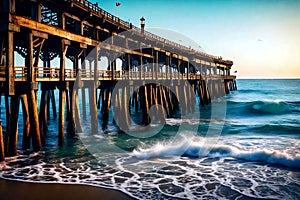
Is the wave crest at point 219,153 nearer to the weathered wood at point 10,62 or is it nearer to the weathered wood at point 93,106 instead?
the weathered wood at point 93,106

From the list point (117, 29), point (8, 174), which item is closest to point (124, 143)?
point (8, 174)

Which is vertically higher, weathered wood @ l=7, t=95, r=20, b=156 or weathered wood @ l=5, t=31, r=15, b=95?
weathered wood @ l=5, t=31, r=15, b=95

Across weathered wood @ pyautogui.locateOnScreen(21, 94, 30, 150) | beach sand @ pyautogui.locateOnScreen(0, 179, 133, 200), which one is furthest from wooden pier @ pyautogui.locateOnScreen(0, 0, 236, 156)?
beach sand @ pyautogui.locateOnScreen(0, 179, 133, 200)

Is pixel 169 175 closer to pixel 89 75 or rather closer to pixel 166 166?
pixel 166 166

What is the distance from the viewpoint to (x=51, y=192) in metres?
A: 8.38

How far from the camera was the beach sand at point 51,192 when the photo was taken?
317 inches

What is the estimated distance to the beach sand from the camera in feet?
26.4

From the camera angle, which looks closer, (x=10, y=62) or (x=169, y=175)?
(x=10, y=62)

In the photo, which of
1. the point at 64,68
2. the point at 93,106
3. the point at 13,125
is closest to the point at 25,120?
the point at 13,125

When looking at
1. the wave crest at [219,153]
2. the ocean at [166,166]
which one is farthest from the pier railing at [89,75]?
the wave crest at [219,153]

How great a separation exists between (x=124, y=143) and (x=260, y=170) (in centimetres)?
829

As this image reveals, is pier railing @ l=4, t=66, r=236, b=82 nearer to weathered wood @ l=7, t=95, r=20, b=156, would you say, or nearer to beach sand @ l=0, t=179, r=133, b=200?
weathered wood @ l=7, t=95, r=20, b=156

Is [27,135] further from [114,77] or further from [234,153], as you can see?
[234,153]

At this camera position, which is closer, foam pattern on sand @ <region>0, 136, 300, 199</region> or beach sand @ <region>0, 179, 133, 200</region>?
beach sand @ <region>0, 179, 133, 200</region>
